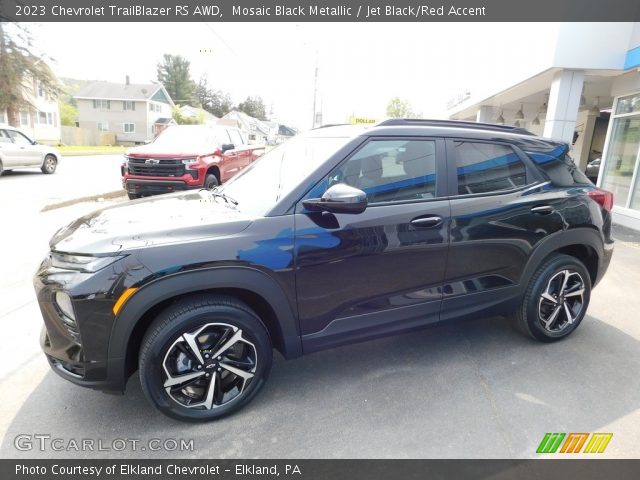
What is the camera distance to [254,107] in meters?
112

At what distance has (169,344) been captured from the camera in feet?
7.93

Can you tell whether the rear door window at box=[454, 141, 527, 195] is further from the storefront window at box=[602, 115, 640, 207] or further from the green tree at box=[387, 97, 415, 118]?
the green tree at box=[387, 97, 415, 118]

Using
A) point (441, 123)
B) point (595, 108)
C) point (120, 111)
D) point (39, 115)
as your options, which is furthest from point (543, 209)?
point (120, 111)

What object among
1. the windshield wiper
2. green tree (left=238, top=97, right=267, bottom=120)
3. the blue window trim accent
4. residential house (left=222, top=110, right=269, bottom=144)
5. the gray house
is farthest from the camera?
green tree (left=238, top=97, right=267, bottom=120)

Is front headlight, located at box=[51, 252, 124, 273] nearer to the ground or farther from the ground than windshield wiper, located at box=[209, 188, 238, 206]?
nearer to the ground

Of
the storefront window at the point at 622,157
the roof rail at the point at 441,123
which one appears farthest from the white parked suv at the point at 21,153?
the storefront window at the point at 622,157

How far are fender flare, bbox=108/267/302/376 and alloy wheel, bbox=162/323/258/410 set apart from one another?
0.25 metres

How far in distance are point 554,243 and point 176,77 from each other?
91765 millimetres

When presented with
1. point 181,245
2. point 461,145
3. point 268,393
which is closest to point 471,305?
point 461,145

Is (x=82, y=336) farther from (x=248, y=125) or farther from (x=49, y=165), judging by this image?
(x=248, y=125)

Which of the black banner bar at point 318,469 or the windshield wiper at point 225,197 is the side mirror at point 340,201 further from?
the black banner bar at point 318,469

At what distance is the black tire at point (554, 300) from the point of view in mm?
3504

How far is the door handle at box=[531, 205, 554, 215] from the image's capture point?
11.1 feet

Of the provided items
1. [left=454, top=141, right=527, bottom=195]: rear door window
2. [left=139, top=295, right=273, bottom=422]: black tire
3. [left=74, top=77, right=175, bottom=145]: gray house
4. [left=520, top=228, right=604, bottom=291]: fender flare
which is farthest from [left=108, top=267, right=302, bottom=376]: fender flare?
→ [left=74, top=77, right=175, bottom=145]: gray house
